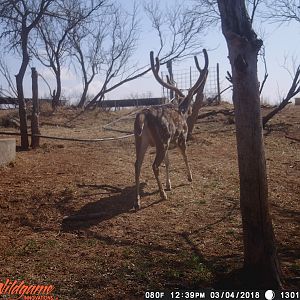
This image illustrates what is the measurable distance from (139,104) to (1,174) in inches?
559

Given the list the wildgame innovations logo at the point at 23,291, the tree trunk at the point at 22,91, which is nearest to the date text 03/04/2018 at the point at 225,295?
the wildgame innovations logo at the point at 23,291

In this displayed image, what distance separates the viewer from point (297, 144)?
12.2 meters

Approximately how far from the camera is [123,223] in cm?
586

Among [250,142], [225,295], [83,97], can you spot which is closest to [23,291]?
[225,295]

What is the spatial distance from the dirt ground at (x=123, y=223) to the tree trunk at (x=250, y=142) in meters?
0.30

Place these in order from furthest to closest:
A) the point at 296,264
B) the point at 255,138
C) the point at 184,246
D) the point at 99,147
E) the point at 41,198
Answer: the point at 99,147 < the point at 41,198 < the point at 184,246 < the point at 296,264 < the point at 255,138

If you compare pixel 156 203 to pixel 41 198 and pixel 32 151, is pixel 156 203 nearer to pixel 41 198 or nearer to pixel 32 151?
pixel 41 198

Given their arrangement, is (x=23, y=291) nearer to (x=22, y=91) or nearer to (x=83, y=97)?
(x=22, y=91)

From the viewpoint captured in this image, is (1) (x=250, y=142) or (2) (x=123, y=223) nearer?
(1) (x=250, y=142)

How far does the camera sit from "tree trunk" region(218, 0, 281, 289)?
383 cm

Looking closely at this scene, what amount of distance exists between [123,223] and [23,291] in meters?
2.19

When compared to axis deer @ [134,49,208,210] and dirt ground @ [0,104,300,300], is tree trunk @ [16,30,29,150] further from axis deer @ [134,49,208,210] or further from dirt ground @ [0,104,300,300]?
axis deer @ [134,49,208,210]

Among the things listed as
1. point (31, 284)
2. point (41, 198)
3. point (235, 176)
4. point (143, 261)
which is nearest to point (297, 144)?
point (235, 176)

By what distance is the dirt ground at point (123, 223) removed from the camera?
414 cm
